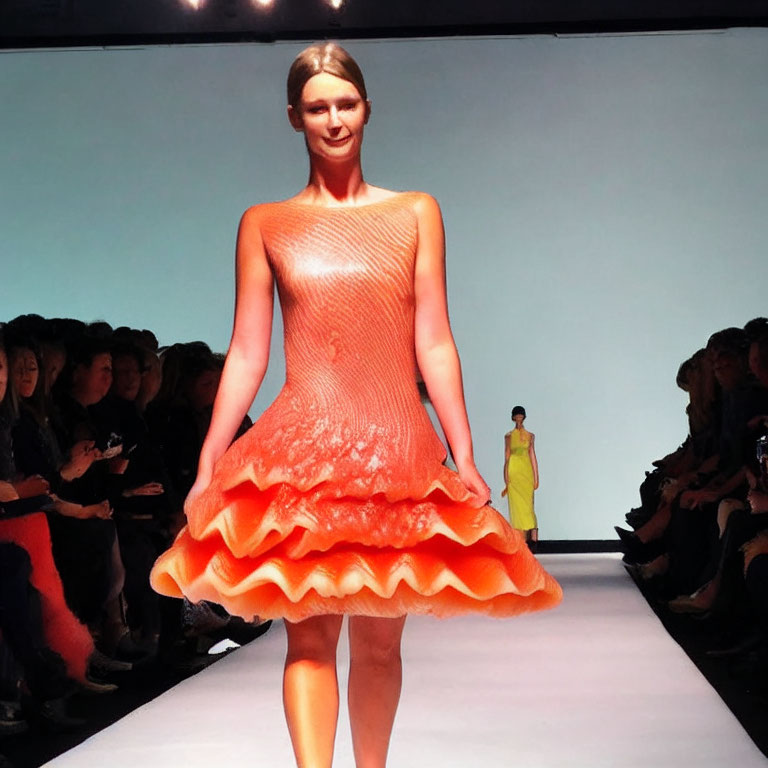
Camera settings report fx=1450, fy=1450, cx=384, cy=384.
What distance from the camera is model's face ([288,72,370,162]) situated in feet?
8.95

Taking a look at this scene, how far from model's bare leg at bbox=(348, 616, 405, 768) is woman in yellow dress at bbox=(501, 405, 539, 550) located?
876cm

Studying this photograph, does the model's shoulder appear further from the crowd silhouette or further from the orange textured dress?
the crowd silhouette

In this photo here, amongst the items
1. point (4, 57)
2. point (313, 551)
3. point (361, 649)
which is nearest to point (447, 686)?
point (361, 649)

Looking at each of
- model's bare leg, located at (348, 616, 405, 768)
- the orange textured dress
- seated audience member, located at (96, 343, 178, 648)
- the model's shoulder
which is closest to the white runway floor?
seated audience member, located at (96, 343, 178, 648)

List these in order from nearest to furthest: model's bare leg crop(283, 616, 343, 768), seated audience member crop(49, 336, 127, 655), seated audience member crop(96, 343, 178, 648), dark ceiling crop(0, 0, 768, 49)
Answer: model's bare leg crop(283, 616, 343, 768), seated audience member crop(49, 336, 127, 655), seated audience member crop(96, 343, 178, 648), dark ceiling crop(0, 0, 768, 49)

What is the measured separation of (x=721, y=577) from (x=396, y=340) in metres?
3.29

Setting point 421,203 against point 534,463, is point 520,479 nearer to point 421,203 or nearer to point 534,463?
point 534,463

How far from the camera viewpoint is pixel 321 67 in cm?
272

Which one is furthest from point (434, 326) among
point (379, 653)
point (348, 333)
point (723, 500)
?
point (723, 500)

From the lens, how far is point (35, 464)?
13.8 feet

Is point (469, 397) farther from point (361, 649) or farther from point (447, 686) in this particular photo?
point (361, 649)

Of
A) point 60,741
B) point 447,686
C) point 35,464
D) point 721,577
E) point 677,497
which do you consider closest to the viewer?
point 60,741

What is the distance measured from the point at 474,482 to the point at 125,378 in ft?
9.50

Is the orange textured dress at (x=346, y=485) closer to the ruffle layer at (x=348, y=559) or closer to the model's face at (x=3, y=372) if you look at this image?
the ruffle layer at (x=348, y=559)
